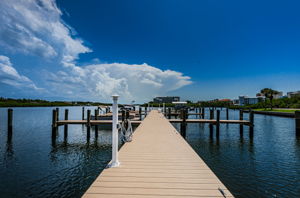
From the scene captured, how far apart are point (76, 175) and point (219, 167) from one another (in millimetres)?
6754

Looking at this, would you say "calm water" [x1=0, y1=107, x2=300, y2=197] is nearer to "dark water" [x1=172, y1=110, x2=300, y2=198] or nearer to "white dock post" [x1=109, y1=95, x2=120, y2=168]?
"dark water" [x1=172, y1=110, x2=300, y2=198]

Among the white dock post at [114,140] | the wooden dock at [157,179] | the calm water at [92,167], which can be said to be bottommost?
the calm water at [92,167]

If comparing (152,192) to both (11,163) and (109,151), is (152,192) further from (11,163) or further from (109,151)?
(11,163)

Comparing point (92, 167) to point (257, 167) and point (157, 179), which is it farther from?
point (257, 167)

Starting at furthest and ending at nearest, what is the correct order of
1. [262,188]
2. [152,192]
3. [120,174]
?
[262,188] < [120,174] < [152,192]

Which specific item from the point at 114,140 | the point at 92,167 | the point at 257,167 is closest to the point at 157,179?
the point at 114,140

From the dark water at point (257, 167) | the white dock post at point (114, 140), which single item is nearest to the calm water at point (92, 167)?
the dark water at point (257, 167)

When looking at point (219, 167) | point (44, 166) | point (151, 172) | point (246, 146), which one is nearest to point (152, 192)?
point (151, 172)

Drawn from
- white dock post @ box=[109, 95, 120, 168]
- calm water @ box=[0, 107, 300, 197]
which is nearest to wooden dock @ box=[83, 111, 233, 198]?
white dock post @ box=[109, 95, 120, 168]

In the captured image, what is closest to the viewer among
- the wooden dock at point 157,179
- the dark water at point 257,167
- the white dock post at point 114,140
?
the wooden dock at point 157,179

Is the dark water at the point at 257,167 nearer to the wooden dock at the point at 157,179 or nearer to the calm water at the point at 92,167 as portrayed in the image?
the calm water at the point at 92,167

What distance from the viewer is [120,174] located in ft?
12.1

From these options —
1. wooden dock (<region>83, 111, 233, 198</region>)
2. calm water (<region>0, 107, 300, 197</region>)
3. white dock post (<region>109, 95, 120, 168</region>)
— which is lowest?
calm water (<region>0, 107, 300, 197</region>)

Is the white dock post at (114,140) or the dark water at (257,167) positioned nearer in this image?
the white dock post at (114,140)
